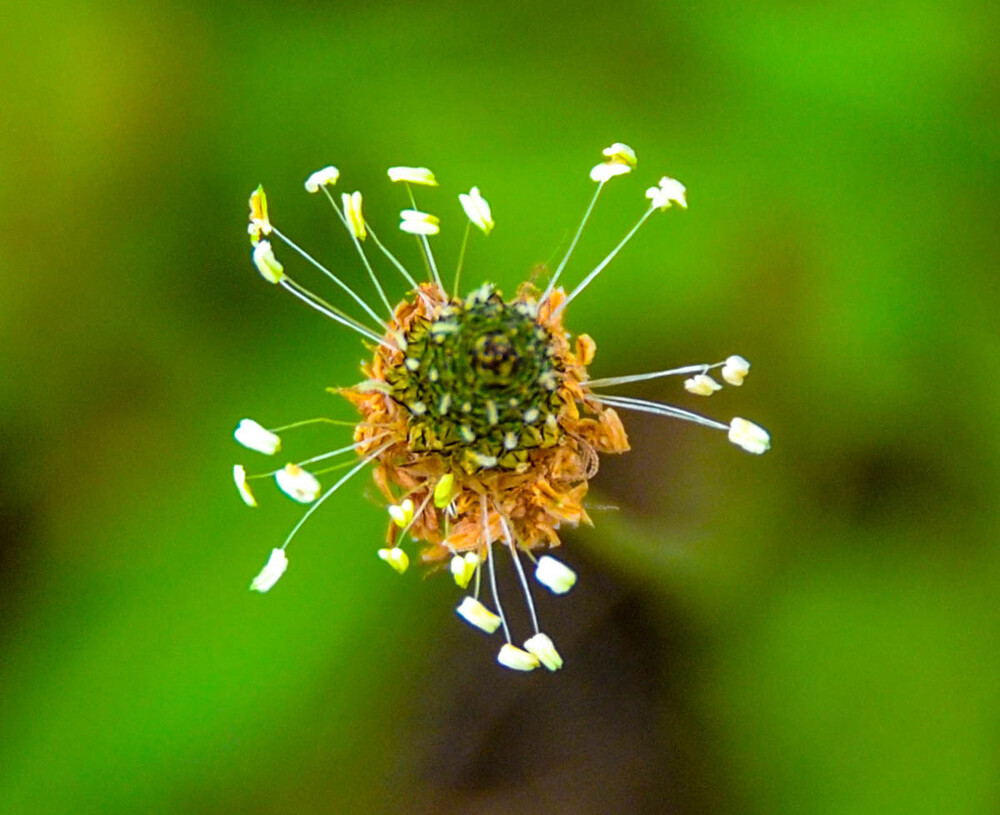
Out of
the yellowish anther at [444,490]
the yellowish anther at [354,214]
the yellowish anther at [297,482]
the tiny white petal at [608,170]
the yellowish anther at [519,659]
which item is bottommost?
the yellowish anther at [297,482]

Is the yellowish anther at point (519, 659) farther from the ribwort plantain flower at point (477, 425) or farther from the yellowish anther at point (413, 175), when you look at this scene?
the yellowish anther at point (413, 175)

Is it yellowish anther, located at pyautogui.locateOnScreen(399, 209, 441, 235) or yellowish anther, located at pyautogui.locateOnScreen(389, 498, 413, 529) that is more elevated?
yellowish anther, located at pyautogui.locateOnScreen(399, 209, 441, 235)

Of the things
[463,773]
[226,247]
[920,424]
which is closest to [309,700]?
[463,773]

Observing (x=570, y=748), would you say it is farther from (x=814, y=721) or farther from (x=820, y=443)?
(x=820, y=443)

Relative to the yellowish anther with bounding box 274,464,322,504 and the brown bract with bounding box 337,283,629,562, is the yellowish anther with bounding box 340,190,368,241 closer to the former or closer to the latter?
the brown bract with bounding box 337,283,629,562

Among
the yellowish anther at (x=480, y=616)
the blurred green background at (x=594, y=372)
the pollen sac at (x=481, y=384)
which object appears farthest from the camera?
the blurred green background at (x=594, y=372)

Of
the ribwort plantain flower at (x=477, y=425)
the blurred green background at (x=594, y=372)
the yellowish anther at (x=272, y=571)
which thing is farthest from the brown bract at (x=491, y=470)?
the blurred green background at (x=594, y=372)

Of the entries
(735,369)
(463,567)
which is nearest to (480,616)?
(463,567)

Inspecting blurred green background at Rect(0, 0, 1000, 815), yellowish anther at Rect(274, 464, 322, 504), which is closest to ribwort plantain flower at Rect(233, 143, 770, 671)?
yellowish anther at Rect(274, 464, 322, 504)
